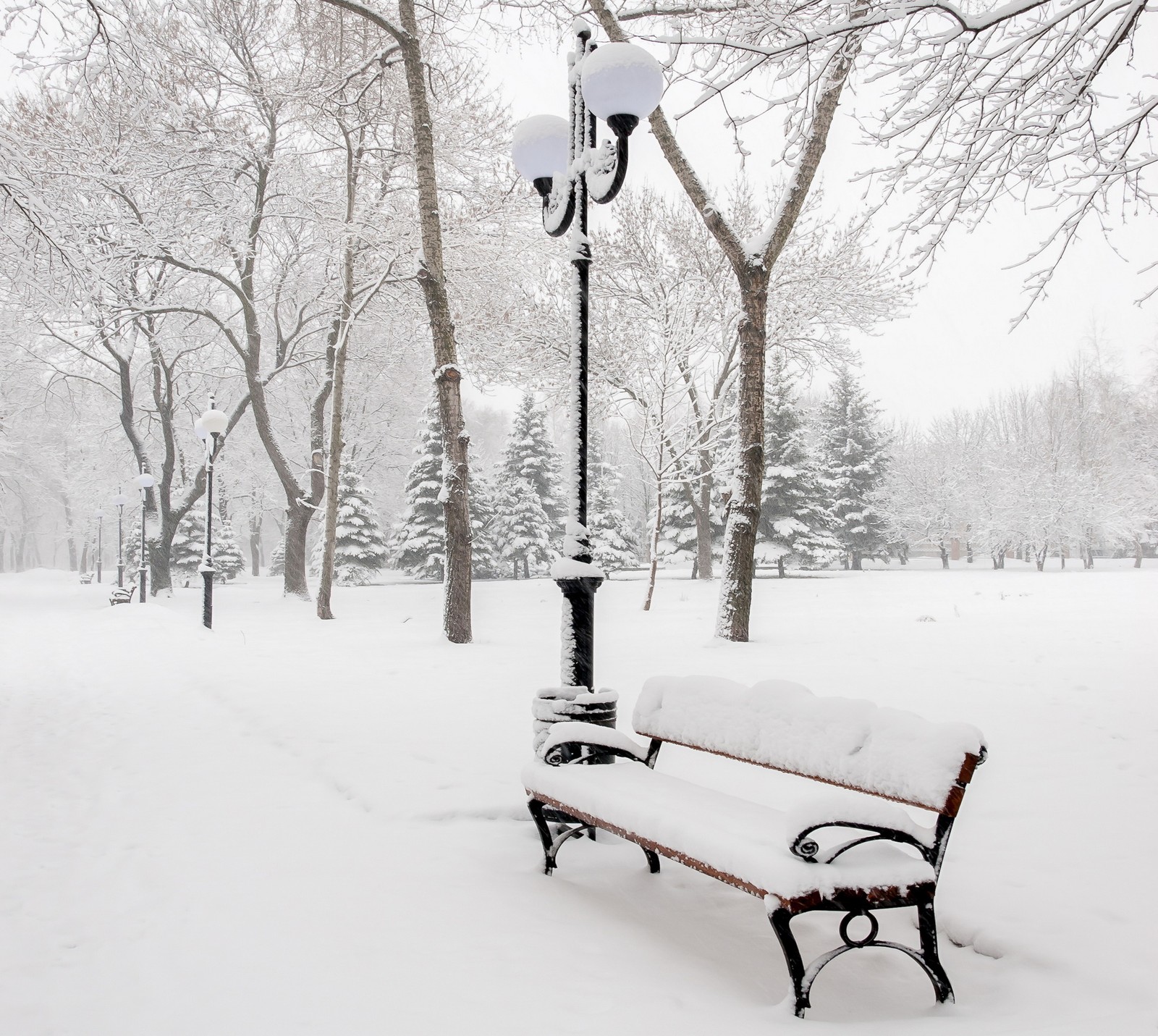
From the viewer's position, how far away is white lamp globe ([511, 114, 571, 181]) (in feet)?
15.7

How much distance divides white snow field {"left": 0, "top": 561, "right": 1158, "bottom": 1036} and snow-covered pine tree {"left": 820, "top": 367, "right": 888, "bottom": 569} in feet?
104

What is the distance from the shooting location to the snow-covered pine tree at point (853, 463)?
3947 centimetres

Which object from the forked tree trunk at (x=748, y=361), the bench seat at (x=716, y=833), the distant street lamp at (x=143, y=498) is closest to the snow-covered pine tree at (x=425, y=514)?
the distant street lamp at (x=143, y=498)

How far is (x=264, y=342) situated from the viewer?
94.4 feet

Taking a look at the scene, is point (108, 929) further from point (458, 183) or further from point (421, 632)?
point (458, 183)

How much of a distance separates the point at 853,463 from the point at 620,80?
37.9 metres

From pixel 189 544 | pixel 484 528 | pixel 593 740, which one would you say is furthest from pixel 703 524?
pixel 189 544

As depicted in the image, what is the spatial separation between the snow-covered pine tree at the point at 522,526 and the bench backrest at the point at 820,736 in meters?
31.9

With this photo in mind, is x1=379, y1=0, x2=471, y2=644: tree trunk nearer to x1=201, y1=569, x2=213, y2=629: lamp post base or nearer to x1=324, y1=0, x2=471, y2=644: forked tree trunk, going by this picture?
x1=324, y1=0, x2=471, y2=644: forked tree trunk

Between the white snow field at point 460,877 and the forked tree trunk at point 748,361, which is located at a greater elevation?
the forked tree trunk at point 748,361

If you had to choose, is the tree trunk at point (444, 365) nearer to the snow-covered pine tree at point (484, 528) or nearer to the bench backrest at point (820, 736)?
the bench backrest at point (820, 736)

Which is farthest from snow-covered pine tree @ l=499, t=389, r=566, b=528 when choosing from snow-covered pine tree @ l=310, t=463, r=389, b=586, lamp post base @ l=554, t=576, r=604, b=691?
lamp post base @ l=554, t=576, r=604, b=691

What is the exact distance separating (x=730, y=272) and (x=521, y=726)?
16.6 m

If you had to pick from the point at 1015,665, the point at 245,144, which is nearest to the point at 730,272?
the point at 245,144
